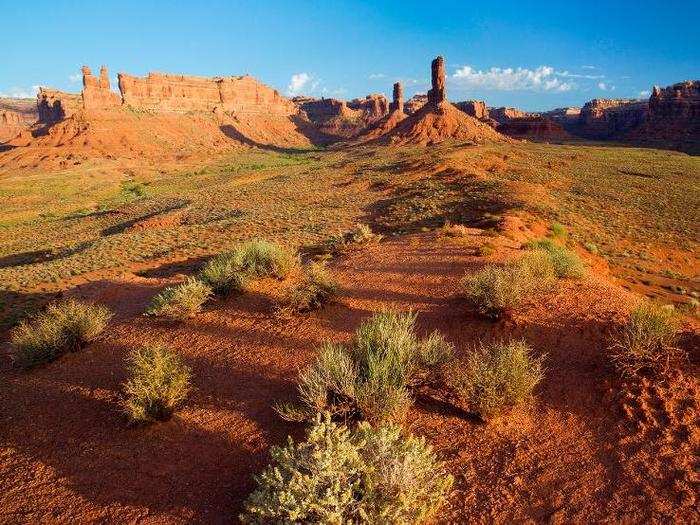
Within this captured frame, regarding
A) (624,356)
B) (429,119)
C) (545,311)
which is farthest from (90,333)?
(429,119)

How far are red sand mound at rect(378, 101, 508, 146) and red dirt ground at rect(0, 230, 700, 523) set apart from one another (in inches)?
2702

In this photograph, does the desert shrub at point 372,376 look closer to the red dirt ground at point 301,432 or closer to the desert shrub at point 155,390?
the red dirt ground at point 301,432

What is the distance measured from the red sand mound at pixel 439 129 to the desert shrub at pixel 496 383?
70.3 metres

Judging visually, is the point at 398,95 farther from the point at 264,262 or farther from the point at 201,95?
the point at 264,262

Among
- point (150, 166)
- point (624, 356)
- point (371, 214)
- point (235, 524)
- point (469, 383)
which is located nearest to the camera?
point (235, 524)

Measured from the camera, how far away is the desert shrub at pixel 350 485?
358 cm

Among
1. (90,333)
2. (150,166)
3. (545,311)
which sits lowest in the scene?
(90,333)

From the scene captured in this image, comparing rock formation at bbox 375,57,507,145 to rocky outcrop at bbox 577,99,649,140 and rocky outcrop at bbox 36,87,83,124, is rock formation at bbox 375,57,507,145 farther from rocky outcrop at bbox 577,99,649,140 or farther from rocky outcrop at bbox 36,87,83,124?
rocky outcrop at bbox 36,87,83,124

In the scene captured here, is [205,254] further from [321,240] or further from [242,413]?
[242,413]

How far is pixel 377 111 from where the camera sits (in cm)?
15425

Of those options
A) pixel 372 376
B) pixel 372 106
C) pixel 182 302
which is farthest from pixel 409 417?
pixel 372 106

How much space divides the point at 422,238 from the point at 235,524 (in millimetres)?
10887

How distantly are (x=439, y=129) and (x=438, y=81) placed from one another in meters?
13.8

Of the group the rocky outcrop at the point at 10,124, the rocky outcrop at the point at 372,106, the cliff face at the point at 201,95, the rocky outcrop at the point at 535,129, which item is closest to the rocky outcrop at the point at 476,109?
the rocky outcrop at the point at 535,129
